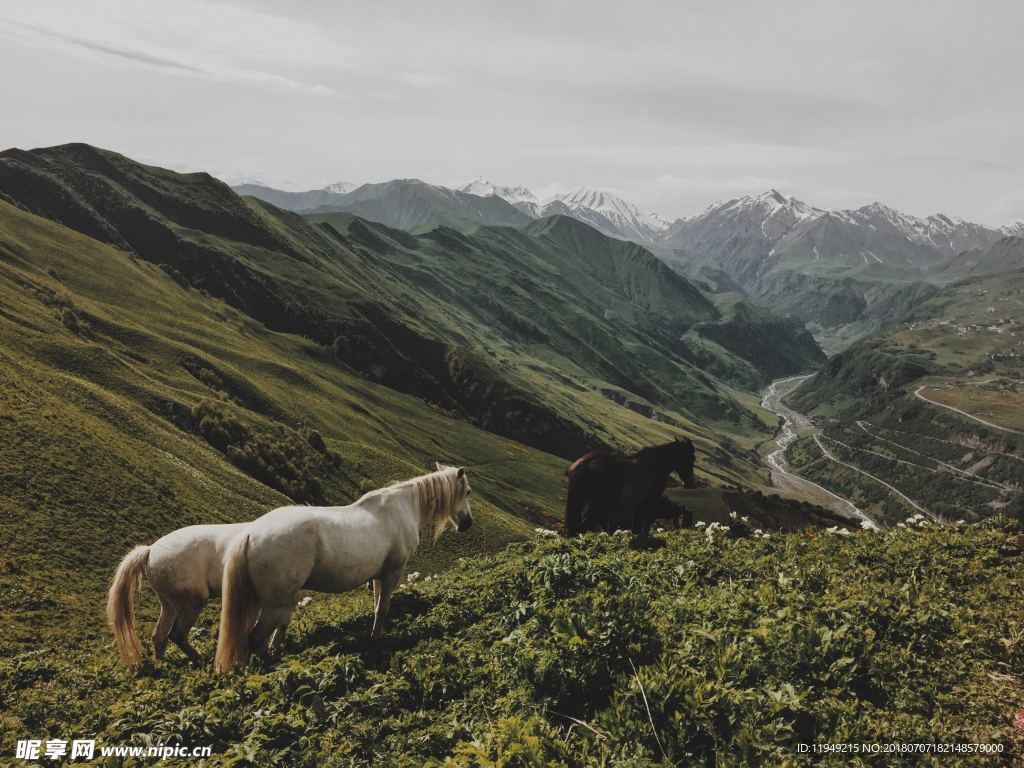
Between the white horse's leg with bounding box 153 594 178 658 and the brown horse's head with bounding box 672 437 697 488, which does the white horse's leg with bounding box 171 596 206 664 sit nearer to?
the white horse's leg with bounding box 153 594 178 658

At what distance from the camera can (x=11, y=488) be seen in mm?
26891

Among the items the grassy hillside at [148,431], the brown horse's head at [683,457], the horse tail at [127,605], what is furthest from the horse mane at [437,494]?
the grassy hillside at [148,431]

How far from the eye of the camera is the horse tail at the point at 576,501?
2394 centimetres

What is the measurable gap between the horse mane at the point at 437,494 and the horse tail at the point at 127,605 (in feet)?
21.5

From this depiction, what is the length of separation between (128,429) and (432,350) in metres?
146

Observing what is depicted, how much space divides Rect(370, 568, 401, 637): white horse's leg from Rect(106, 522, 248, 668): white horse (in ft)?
12.9

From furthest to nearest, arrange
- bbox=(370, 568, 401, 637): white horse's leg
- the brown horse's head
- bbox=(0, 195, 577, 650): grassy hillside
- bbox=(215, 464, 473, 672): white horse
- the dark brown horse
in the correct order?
1. bbox=(0, 195, 577, 650): grassy hillside
2. the brown horse's head
3. the dark brown horse
4. bbox=(370, 568, 401, 637): white horse's leg
5. bbox=(215, 464, 473, 672): white horse

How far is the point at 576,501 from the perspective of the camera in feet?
→ 79.1

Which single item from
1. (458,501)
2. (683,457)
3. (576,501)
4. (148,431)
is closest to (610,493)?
(576,501)

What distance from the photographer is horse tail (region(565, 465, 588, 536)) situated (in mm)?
23941

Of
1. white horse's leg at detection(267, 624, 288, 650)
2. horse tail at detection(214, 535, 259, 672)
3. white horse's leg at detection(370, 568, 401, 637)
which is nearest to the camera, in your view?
horse tail at detection(214, 535, 259, 672)

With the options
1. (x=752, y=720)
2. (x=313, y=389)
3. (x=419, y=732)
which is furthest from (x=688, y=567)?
(x=313, y=389)

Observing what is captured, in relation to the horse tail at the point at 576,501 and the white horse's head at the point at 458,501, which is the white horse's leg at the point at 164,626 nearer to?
the white horse's head at the point at 458,501

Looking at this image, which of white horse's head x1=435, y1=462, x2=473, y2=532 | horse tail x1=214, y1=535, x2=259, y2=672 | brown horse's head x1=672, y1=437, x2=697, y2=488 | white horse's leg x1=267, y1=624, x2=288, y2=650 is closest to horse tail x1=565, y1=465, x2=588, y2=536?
brown horse's head x1=672, y1=437, x2=697, y2=488
